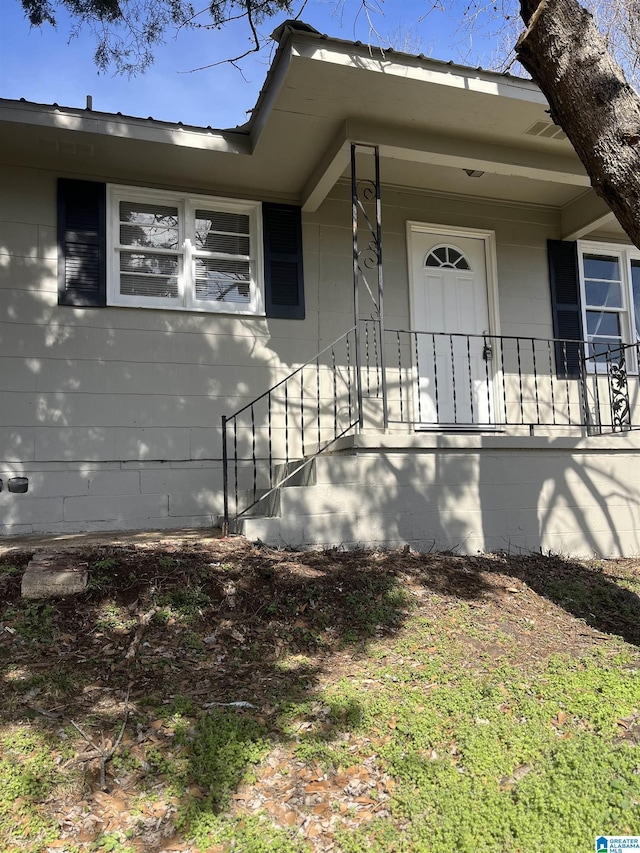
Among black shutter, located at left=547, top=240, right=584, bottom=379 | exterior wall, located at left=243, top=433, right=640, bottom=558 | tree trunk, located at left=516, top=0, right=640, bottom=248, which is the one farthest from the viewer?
black shutter, located at left=547, top=240, right=584, bottom=379

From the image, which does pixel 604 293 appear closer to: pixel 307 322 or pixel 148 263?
pixel 307 322

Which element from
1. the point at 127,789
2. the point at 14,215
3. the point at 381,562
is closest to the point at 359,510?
the point at 381,562

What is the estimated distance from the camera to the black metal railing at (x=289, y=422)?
6508 mm

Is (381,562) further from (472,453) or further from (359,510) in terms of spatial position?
(472,453)

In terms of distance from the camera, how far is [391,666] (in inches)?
134

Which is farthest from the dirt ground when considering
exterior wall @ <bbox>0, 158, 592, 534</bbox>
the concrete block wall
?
exterior wall @ <bbox>0, 158, 592, 534</bbox>

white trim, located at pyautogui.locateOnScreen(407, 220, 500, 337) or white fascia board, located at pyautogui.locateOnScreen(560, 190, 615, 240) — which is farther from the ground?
white fascia board, located at pyautogui.locateOnScreen(560, 190, 615, 240)

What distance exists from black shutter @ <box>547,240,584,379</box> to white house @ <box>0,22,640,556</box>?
0.22 feet

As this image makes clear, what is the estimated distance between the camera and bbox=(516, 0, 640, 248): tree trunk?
10.8 ft

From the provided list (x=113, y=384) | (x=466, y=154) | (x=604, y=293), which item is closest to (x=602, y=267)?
(x=604, y=293)

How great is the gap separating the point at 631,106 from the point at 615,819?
3184mm

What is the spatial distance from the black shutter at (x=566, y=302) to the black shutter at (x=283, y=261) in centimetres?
304

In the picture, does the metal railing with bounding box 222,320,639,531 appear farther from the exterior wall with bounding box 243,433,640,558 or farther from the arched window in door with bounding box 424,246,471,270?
the arched window in door with bounding box 424,246,471,270

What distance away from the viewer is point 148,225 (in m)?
6.62
